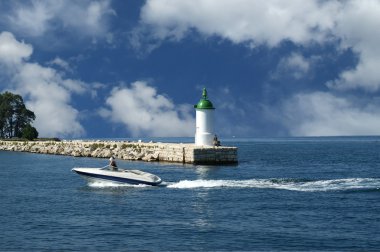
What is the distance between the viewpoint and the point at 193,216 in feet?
102

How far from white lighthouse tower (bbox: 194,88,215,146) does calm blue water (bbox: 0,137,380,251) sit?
67.1 feet

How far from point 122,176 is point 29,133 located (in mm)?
95426

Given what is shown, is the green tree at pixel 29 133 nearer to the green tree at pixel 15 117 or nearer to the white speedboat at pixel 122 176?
the green tree at pixel 15 117

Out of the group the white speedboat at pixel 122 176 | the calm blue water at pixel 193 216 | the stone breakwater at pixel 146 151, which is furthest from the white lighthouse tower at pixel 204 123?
the white speedboat at pixel 122 176

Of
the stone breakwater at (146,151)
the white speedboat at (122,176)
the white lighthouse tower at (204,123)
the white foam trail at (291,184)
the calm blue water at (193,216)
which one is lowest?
the calm blue water at (193,216)

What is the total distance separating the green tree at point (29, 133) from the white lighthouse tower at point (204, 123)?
74.4 meters

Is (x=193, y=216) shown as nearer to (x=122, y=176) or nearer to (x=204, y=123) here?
(x=122, y=176)

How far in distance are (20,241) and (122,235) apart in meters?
4.52

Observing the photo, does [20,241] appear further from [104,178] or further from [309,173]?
[309,173]

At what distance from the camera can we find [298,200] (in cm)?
3622

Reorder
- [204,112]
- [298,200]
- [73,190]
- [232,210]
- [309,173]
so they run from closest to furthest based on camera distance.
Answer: [232,210] < [298,200] < [73,190] < [309,173] < [204,112]

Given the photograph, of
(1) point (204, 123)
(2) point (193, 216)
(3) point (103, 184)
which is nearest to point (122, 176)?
(3) point (103, 184)

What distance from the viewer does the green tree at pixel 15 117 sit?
14462cm

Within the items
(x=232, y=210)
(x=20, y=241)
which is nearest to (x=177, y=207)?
(x=232, y=210)
